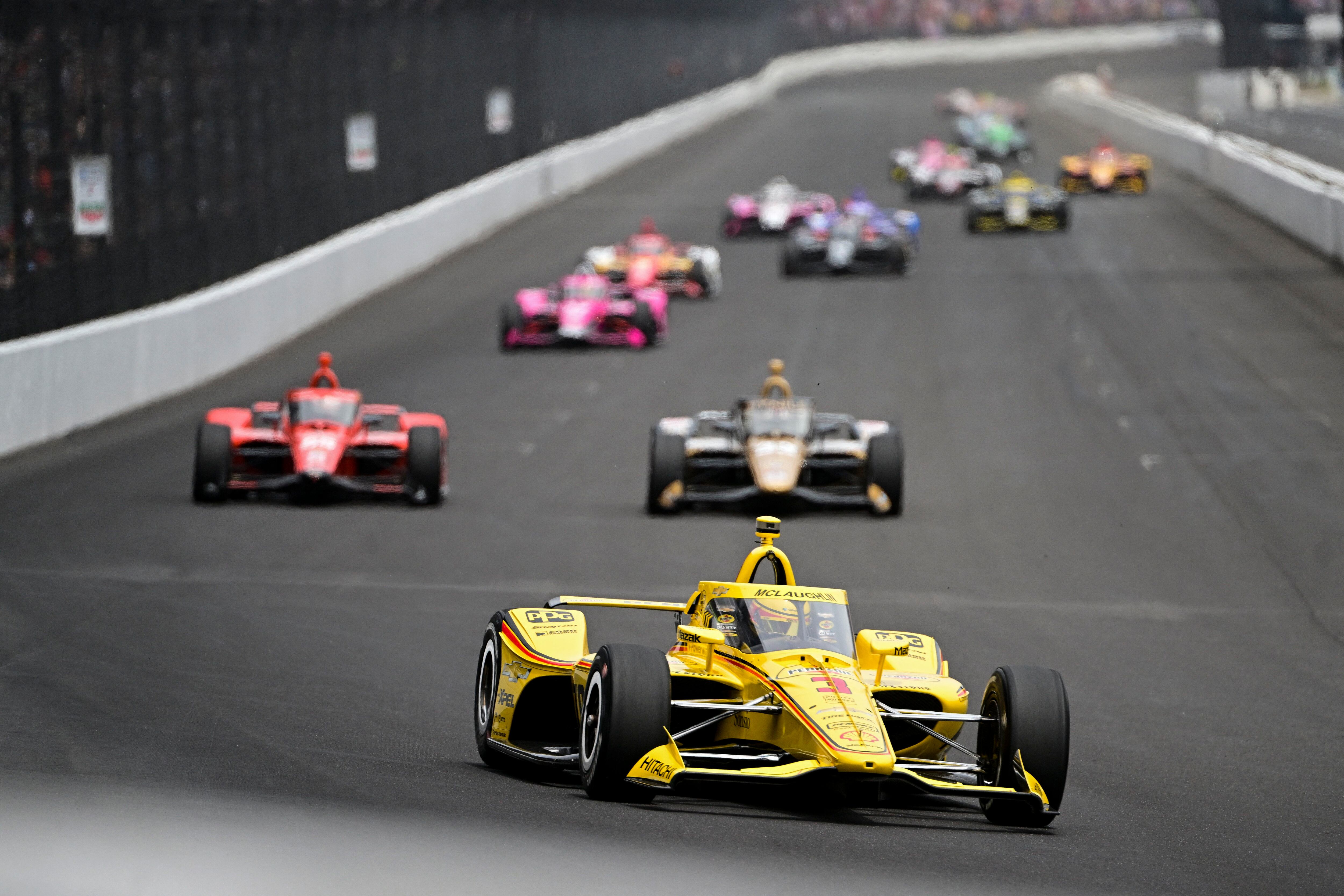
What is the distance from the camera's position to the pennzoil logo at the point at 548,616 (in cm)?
1202

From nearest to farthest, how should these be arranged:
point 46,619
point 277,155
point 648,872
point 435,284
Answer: point 648,872
point 46,619
point 277,155
point 435,284

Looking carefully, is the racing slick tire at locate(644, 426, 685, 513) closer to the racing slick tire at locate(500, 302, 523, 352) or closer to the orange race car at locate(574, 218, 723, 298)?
the racing slick tire at locate(500, 302, 523, 352)

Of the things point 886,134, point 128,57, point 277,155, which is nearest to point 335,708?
point 128,57

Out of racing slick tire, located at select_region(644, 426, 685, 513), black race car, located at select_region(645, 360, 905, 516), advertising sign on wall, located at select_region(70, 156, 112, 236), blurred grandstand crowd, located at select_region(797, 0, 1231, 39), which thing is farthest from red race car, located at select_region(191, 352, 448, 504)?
blurred grandstand crowd, located at select_region(797, 0, 1231, 39)

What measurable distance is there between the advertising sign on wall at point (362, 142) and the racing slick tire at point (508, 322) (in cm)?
855

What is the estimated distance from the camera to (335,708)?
494 inches

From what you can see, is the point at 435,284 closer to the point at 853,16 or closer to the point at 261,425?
the point at 261,425

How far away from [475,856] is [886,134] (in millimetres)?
68022

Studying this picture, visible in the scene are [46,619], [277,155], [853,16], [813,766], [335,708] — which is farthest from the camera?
[853,16]

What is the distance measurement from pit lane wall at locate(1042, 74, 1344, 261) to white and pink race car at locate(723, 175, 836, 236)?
9.65 meters

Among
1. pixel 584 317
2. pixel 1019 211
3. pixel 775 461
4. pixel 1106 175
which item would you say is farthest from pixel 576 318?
pixel 1106 175

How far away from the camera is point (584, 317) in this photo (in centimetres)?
3306

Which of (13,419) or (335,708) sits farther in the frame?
(13,419)

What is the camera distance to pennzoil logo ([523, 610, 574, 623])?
12023 millimetres
